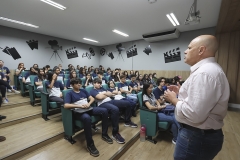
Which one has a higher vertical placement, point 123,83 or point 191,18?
point 191,18

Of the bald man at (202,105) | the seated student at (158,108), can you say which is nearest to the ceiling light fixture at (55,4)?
the seated student at (158,108)

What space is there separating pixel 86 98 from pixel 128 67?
20.3 feet

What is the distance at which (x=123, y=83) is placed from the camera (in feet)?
12.6

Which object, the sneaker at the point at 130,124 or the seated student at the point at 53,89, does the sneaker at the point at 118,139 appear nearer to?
the sneaker at the point at 130,124

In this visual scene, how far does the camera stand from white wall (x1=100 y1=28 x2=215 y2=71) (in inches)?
238

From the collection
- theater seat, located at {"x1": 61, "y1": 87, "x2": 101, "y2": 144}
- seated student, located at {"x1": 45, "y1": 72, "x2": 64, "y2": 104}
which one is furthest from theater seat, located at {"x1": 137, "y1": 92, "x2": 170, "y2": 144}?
seated student, located at {"x1": 45, "y1": 72, "x2": 64, "y2": 104}

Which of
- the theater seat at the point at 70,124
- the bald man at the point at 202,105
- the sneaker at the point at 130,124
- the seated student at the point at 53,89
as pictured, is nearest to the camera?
the bald man at the point at 202,105

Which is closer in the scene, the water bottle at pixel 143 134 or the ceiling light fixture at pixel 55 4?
the water bottle at pixel 143 134

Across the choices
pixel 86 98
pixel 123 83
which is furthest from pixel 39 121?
pixel 123 83

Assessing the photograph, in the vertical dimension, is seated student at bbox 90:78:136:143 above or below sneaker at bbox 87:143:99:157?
above

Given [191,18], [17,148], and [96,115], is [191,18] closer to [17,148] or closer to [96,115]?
[96,115]

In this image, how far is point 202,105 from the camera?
717 millimetres

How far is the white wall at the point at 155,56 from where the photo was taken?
238 inches

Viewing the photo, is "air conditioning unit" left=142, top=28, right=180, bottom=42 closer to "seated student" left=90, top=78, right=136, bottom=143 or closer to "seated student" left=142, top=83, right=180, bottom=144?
"seated student" left=142, top=83, right=180, bottom=144
